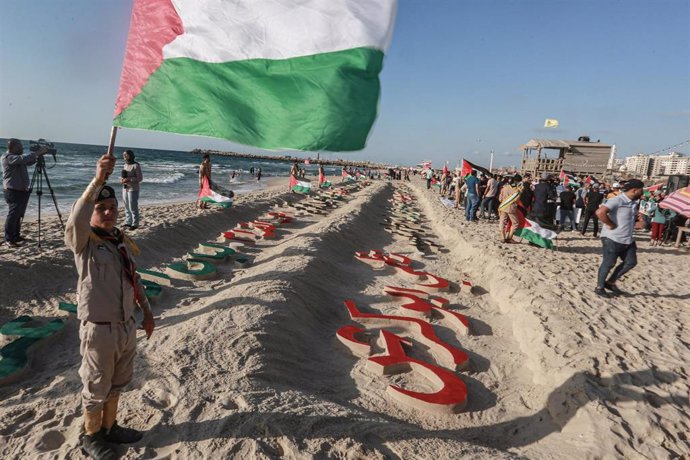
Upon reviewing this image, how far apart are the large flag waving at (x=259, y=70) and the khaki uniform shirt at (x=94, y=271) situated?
1.31 metres

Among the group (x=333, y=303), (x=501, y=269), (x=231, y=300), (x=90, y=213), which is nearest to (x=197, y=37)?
(x=90, y=213)

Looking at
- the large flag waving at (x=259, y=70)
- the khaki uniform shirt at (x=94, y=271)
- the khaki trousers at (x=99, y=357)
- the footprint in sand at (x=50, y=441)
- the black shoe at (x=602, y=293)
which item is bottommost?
the footprint in sand at (x=50, y=441)

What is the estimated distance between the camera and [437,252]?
11977 millimetres

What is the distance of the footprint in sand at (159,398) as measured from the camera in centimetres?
356

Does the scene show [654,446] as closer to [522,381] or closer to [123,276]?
[522,381]

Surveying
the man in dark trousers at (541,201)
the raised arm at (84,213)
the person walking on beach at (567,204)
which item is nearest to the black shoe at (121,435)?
the raised arm at (84,213)

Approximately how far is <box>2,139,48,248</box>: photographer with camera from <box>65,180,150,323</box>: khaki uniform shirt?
19.0 ft

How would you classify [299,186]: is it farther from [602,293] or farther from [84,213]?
[84,213]

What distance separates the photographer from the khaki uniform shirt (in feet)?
9.07

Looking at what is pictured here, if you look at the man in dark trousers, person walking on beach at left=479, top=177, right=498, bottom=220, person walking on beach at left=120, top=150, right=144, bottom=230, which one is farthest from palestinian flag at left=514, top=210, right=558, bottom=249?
person walking on beach at left=120, top=150, right=144, bottom=230

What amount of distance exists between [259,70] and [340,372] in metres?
3.53

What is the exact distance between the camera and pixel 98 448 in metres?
2.93

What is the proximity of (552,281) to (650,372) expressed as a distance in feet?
12.1

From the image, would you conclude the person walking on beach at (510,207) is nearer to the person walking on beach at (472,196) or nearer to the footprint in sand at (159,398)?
the person walking on beach at (472,196)
